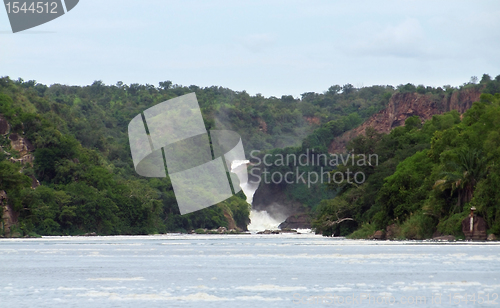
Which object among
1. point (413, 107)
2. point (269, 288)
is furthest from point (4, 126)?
point (269, 288)

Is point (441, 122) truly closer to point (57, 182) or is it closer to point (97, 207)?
point (97, 207)

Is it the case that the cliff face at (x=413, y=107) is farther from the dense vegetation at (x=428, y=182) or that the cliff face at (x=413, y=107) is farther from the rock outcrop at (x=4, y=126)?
the rock outcrop at (x=4, y=126)

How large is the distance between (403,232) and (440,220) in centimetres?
579

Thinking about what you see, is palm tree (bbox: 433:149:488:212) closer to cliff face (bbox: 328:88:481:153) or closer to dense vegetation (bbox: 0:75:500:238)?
dense vegetation (bbox: 0:75:500:238)

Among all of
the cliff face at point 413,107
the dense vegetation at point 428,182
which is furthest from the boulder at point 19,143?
the cliff face at point 413,107

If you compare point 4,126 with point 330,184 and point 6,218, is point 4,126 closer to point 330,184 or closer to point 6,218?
point 6,218

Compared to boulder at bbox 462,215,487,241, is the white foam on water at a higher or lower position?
higher

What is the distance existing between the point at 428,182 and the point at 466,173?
10.4 m

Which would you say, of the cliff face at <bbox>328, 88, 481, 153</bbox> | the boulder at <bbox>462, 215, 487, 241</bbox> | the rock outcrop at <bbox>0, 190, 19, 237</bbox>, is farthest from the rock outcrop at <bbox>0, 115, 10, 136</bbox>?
the boulder at <bbox>462, 215, 487, 241</bbox>

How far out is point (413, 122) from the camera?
126 meters

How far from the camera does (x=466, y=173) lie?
74.0 metres

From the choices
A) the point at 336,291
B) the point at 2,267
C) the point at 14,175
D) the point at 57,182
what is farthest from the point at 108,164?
the point at 336,291

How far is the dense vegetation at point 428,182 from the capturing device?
73000 mm

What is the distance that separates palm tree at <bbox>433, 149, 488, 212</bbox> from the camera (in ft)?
242
